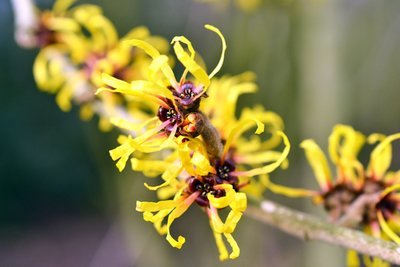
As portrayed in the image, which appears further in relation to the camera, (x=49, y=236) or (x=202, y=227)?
(x=49, y=236)

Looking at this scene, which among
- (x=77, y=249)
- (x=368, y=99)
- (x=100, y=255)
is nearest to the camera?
(x=368, y=99)

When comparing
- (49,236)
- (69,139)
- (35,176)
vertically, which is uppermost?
(69,139)

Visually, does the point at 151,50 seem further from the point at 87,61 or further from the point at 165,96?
the point at 87,61

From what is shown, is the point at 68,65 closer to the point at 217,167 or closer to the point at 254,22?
the point at 217,167

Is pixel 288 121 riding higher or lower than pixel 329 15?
lower

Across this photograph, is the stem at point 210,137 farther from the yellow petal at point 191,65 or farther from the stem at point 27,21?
the stem at point 27,21

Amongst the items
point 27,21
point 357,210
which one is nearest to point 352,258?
point 357,210

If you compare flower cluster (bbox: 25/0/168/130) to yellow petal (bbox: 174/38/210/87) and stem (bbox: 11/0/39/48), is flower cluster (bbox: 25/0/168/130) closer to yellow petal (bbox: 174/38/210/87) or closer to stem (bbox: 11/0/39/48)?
stem (bbox: 11/0/39/48)

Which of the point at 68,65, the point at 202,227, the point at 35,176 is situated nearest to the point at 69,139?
the point at 35,176
